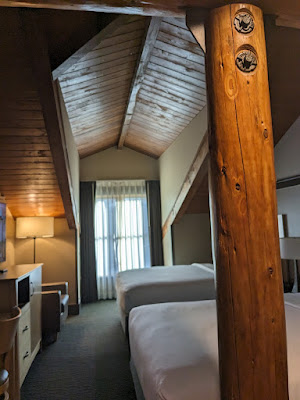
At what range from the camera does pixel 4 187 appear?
343cm

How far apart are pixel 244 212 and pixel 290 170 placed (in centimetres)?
241

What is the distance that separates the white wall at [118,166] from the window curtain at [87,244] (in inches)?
10.8

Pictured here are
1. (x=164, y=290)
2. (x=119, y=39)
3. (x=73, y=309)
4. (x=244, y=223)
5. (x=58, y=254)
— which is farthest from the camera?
(x=58, y=254)

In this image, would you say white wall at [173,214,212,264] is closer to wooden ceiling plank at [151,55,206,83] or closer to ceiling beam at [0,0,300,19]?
wooden ceiling plank at [151,55,206,83]

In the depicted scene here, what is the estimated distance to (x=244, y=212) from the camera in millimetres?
1105

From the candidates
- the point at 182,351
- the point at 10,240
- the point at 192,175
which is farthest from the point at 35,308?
the point at 192,175

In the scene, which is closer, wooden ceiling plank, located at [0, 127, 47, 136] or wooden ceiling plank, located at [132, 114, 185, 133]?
wooden ceiling plank, located at [0, 127, 47, 136]

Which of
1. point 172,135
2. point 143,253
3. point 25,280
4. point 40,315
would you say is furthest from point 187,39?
point 143,253

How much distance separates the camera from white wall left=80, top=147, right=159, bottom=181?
19.1ft

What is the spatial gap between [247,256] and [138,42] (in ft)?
8.38

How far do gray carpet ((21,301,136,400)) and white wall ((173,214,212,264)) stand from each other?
5.93ft

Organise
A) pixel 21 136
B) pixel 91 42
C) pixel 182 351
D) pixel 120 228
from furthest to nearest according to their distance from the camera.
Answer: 1. pixel 120 228
2. pixel 21 136
3. pixel 91 42
4. pixel 182 351

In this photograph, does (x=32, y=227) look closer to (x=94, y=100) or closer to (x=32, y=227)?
(x=32, y=227)

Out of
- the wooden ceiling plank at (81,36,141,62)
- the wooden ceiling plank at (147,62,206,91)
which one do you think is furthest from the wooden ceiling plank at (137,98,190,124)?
the wooden ceiling plank at (81,36,141,62)
